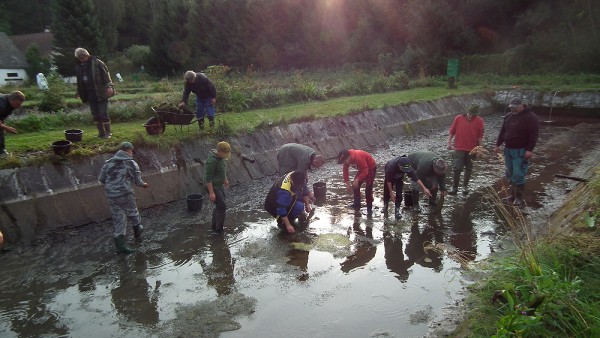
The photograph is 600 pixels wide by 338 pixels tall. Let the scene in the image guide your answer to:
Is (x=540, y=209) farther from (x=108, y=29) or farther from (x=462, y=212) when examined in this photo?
(x=108, y=29)

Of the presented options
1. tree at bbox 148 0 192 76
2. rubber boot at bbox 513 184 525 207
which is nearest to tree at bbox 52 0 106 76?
tree at bbox 148 0 192 76

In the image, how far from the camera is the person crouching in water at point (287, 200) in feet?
24.8

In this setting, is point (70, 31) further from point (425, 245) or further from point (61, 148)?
point (425, 245)

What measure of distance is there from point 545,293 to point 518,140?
502 cm

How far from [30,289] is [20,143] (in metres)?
4.52

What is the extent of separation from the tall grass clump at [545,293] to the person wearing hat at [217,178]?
14.4 feet

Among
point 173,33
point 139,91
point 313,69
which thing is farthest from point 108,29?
point 139,91

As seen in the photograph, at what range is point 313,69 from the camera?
38.1 m

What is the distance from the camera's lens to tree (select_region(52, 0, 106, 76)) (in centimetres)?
3709

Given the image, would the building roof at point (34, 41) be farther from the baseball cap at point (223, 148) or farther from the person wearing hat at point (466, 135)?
the person wearing hat at point (466, 135)

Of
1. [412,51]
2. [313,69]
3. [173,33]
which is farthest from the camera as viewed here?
[173,33]

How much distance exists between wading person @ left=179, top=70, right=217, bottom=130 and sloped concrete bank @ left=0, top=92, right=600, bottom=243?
870mm

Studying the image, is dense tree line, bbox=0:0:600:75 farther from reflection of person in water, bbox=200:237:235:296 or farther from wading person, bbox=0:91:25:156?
wading person, bbox=0:91:25:156

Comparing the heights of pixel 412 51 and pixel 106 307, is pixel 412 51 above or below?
above
